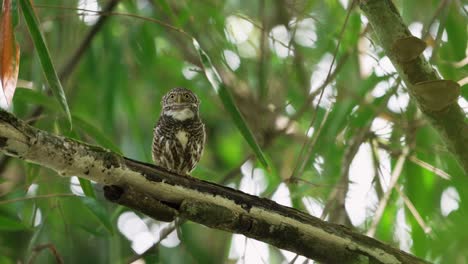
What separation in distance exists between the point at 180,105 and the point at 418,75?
154 centimetres

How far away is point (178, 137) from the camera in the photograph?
12.3 ft

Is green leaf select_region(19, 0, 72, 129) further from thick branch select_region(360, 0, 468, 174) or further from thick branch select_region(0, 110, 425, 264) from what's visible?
thick branch select_region(360, 0, 468, 174)

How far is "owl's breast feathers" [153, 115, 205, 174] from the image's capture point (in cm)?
373

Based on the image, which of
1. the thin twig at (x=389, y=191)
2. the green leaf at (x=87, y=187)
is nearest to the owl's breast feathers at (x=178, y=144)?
the green leaf at (x=87, y=187)

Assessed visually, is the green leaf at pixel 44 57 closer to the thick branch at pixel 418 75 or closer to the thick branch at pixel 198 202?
the thick branch at pixel 198 202

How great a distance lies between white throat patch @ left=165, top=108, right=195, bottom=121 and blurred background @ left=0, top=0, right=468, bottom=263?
196 millimetres

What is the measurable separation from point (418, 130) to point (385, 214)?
1.42ft

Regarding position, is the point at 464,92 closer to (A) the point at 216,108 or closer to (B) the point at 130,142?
(B) the point at 130,142

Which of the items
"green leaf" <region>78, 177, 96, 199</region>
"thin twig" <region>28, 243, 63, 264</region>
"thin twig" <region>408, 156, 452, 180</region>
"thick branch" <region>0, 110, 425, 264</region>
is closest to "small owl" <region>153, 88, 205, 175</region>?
"green leaf" <region>78, 177, 96, 199</region>

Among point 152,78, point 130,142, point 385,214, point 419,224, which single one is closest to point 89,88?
point 152,78

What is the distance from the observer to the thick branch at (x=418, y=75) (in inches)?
103

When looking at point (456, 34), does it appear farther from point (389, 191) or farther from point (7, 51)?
point (7, 51)

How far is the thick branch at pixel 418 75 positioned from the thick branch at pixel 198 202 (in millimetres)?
457

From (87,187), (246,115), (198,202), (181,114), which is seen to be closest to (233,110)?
(198,202)
